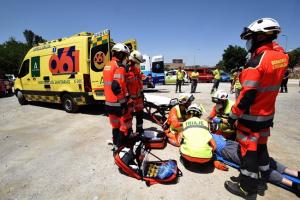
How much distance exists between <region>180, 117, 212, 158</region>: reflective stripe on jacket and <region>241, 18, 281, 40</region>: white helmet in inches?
65.6

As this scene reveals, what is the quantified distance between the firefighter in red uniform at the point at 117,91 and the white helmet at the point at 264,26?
84.9 inches

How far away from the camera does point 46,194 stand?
2.94 m

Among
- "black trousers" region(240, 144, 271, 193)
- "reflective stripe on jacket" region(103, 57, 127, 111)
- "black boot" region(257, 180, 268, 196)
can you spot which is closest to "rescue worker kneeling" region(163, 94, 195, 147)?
"reflective stripe on jacket" region(103, 57, 127, 111)

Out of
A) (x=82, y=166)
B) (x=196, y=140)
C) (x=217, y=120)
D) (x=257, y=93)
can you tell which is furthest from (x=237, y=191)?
(x=82, y=166)

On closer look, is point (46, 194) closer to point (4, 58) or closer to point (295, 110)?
point (295, 110)

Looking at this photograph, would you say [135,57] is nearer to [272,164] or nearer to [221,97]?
[221,97]

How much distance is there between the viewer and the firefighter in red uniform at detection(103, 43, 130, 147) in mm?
3666

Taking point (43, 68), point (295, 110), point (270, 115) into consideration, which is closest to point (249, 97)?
point (270, 115)

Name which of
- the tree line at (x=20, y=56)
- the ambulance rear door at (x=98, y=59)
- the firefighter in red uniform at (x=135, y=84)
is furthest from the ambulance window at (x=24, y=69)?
the tree line at (x=20, y=56)

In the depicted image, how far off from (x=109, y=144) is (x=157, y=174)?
1.87 metres

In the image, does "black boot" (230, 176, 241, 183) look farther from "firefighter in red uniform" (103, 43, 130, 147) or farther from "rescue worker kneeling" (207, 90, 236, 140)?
"firefighter in red uniform" (103, 43, 130, 147)

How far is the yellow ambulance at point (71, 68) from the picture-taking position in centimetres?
668

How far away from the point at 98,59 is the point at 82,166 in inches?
153

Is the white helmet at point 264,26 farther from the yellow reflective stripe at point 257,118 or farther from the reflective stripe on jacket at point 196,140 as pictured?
the reflective stripe on jacket at point 196,140
